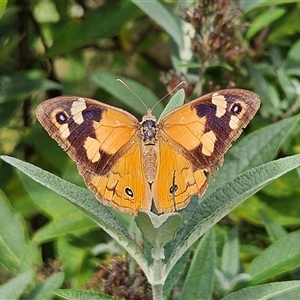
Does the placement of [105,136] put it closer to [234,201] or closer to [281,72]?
[234,201]

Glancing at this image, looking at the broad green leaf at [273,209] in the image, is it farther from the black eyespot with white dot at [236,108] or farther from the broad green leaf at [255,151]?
the black eyespot with white dot at [236,108]

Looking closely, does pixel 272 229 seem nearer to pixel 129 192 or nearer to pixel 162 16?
pixel 129 192

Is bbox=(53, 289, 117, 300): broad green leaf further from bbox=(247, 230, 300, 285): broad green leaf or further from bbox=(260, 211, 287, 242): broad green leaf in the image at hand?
bbox=(260, 211, 287, 242): broad green leaf

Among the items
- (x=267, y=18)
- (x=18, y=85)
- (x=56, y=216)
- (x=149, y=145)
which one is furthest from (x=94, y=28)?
(x=149, y=145)

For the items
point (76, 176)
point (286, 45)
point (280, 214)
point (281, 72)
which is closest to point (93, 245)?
point (76, 176)

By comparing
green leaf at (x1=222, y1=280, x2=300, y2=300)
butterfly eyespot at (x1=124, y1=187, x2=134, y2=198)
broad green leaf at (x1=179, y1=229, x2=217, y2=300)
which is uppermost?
butterfly eyespot at (x1=124, y1=187, x2=134, y2=198)

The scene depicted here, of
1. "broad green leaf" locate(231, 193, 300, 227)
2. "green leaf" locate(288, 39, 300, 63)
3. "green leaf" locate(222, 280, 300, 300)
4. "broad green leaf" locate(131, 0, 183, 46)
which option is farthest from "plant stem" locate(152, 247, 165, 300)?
"green leaf" locate(288, 39, 300, 63)

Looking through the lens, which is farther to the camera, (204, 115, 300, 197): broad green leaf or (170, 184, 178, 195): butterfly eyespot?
(204, 115, 300, 197): broad green leaf
